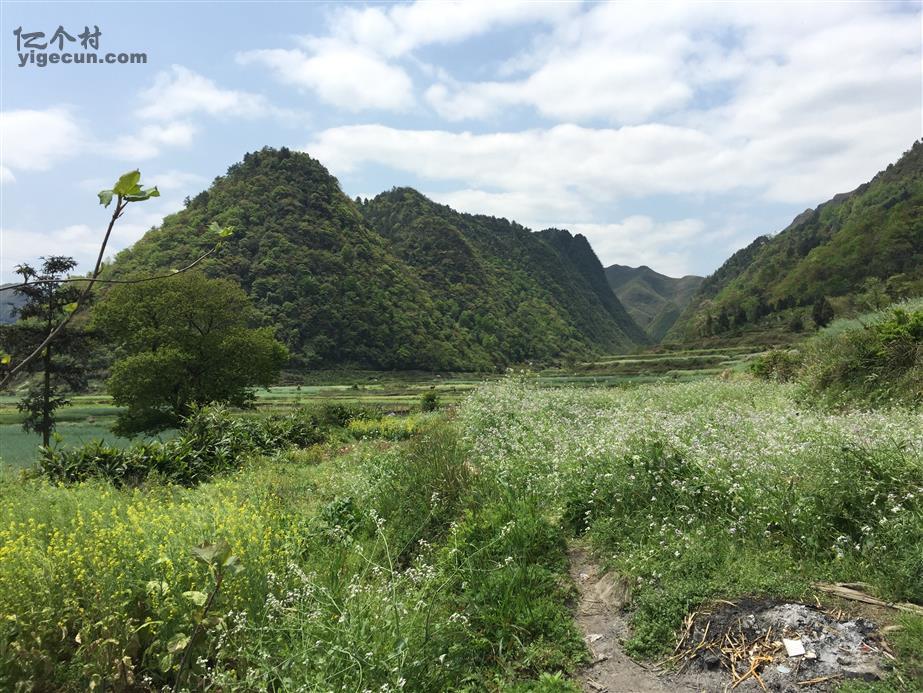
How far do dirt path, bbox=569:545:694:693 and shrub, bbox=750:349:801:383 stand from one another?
13.9 meters

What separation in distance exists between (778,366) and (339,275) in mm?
61219

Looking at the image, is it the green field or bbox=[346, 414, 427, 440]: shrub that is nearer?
bbox=[346, 414, 427, 440]: shrub

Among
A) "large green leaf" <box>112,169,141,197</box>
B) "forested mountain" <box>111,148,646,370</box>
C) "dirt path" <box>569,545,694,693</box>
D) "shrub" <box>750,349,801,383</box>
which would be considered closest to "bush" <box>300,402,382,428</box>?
"shrub" <box>750,349,801,383</box>

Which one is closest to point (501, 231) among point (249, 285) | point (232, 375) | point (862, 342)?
point (249, 285)

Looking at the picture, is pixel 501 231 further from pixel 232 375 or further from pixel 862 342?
pixel 862 342

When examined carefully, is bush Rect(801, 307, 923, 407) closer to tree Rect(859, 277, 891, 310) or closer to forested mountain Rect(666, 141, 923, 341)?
tree Rect(859, 277, 891, 310)

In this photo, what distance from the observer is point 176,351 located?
2559cm

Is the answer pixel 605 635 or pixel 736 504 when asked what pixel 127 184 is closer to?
pixel 605 635

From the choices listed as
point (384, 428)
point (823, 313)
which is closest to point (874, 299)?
point (823, 313)

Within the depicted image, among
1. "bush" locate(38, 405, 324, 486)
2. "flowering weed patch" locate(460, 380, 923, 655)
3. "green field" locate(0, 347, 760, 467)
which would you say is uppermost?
"flowering weed patch" locate(460, 380, 923, 655)

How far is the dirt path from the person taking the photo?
354 cm

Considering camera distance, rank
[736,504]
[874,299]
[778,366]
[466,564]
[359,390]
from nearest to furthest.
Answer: [466,564], [736,504], [778,366], [874,299], [359,390]

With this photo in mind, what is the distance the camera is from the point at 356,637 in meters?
3.42

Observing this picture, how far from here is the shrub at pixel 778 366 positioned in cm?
1703
